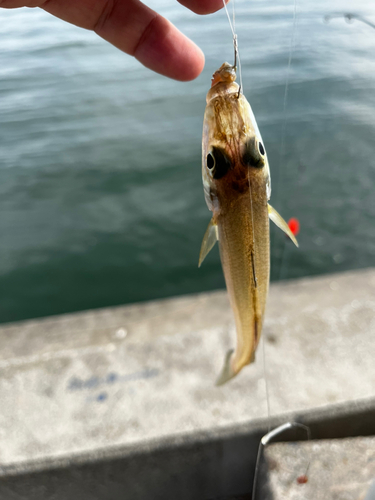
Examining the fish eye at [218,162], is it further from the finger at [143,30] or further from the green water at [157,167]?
the green water at [157,167]

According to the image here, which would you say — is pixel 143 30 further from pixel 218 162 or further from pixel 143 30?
pixel 218 162

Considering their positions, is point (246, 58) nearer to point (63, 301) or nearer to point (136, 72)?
point (136, 72)

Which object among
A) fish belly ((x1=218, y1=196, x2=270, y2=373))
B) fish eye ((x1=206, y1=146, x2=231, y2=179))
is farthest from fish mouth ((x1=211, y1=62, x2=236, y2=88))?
fish belly ((x1=218, y1=196, x2=270, y2=373))

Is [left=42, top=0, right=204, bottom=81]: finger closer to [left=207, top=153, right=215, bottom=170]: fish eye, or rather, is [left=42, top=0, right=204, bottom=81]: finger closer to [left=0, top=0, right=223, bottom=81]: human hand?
[left=0, top=0, right=223, bottom=81]: human hand

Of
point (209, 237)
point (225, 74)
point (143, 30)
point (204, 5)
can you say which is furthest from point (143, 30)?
point (209, 237)

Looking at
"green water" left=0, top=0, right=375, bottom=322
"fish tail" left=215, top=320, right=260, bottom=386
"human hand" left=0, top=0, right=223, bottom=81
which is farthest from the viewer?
→ "green water" left=0, top=0, right=375, bottom=322

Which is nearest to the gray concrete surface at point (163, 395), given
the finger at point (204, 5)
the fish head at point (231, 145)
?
the fish head at point (231, 145)
